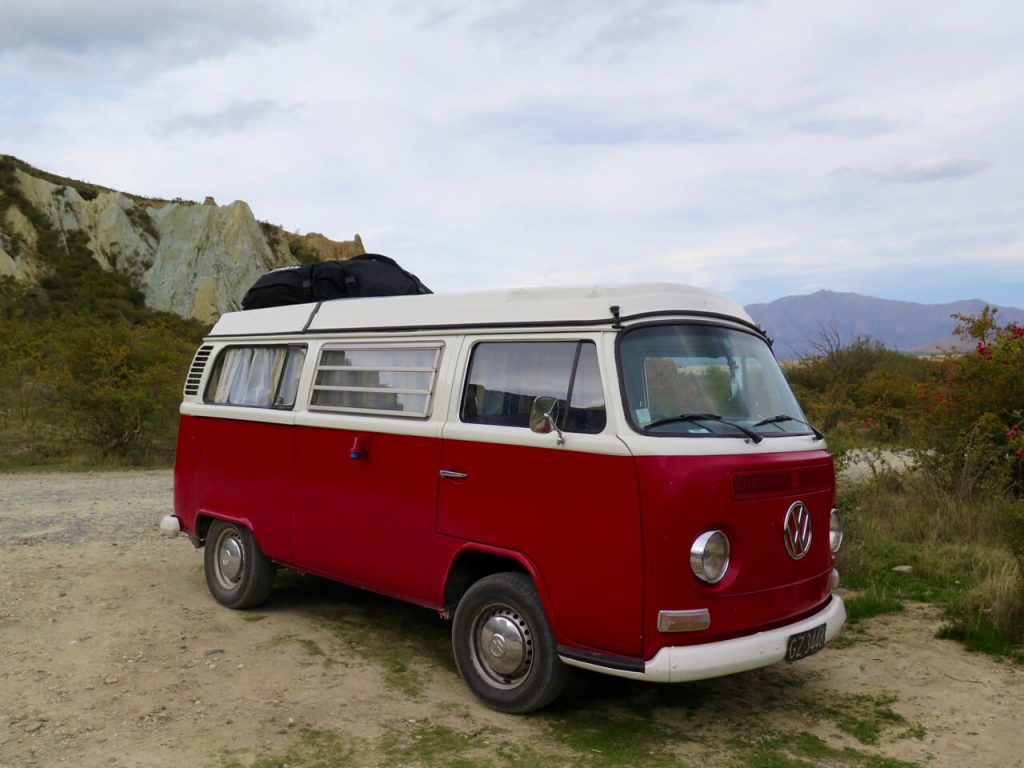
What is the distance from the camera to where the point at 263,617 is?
6.71 metres

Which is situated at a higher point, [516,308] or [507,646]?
[516,308]

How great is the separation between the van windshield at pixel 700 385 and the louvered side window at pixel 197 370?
4.36 m

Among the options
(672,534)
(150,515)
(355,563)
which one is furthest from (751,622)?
(150,515)

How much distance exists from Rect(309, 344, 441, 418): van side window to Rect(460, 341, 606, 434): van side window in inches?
14.8

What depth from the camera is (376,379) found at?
587 cm

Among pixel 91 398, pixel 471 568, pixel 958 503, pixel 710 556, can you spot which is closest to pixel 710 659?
pixel 710 556

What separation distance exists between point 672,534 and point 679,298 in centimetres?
142

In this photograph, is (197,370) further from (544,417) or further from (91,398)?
(91,398)

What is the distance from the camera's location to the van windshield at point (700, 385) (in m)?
4.51

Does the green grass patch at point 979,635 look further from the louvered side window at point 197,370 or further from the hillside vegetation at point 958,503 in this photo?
the louvered side window at point 197,370

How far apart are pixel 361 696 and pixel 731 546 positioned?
237 centimetres

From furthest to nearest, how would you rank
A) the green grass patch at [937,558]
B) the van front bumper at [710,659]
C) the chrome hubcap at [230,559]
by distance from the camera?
the chrome hubcap at [230,559]
the green grass patch at [937,558]
the van front bumper at [710,659]

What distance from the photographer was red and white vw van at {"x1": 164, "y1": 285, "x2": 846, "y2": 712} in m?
4.27

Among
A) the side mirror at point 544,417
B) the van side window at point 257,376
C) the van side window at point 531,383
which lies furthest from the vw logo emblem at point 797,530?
the van side window at point 257,376
